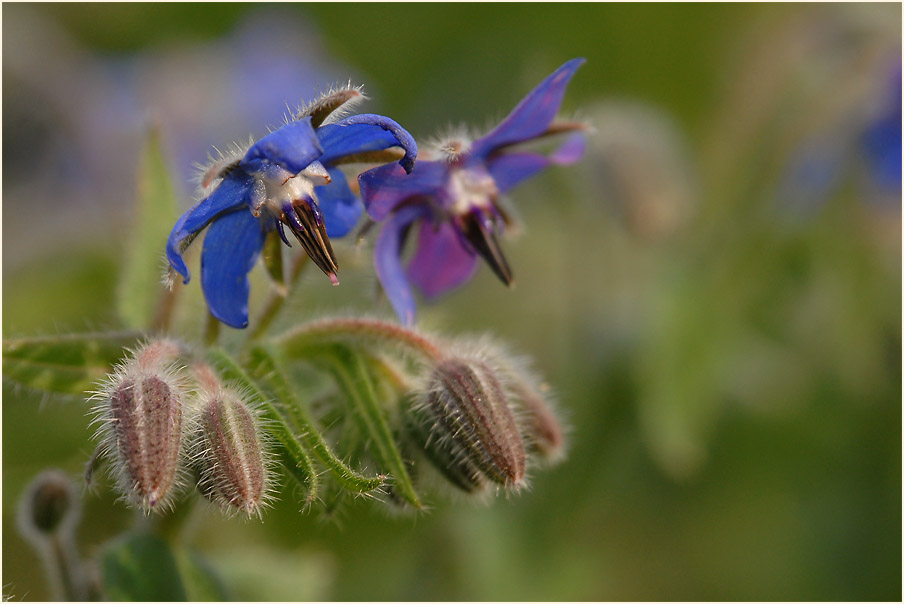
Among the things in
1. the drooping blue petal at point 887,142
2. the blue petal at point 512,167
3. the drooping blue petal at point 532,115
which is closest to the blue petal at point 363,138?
the drooping blue petal at point 532,115

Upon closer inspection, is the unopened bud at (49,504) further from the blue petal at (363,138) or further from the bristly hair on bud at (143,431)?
the blue petal at (363,138)

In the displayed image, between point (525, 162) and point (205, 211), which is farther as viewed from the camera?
point (525, 162)

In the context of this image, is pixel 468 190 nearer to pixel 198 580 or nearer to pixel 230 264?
pixel 230 264

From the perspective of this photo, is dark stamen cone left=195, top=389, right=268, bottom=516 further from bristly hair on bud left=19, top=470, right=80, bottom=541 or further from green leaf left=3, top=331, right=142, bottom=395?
bristly hair on bud left=19, top=470, right=80, bottom=541

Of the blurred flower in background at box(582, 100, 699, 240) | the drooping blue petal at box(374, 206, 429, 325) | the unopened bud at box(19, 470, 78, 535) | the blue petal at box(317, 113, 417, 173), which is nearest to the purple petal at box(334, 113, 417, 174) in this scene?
the blue petal at box(317, 113, 417, 173)

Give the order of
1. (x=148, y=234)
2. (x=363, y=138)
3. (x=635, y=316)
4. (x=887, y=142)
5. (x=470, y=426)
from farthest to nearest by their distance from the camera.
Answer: (x=635, y=316)
(x=887, y=142)
(x=148, y=234)
(x=470, y=426)
(x=363, y=138)

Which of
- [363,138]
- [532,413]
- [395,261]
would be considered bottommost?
[532,413]

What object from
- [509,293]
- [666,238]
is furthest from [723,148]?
[509,293]

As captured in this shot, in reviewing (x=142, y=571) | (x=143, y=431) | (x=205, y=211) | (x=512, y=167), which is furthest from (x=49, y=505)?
(x=512, y=167)
